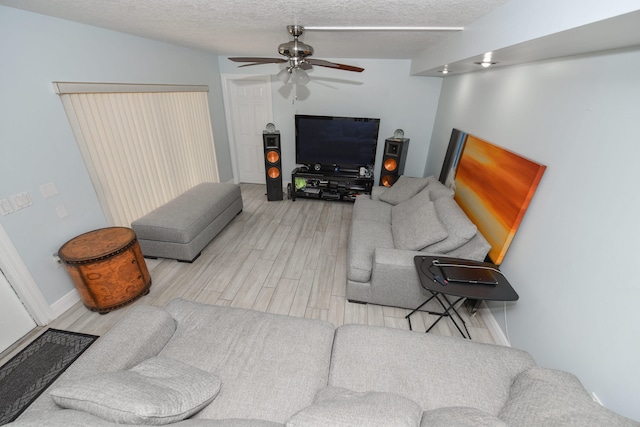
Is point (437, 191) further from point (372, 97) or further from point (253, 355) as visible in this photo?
point (253, 355)

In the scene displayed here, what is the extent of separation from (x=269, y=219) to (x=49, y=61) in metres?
2.60

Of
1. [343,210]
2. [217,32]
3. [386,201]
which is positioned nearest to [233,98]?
[217,32]

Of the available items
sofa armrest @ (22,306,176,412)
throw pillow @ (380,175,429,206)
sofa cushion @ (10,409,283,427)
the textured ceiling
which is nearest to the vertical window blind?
the textured ceiling

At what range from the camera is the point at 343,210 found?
4180 mm

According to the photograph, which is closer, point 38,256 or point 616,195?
point 616,195

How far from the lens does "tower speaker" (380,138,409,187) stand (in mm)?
3869

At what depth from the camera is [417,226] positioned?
2398mm

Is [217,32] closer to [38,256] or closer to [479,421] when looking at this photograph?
[38,256]

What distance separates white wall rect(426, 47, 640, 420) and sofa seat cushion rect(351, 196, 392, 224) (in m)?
1.29

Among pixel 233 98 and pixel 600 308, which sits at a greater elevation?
pixel 233 98

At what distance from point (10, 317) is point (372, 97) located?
4.71m

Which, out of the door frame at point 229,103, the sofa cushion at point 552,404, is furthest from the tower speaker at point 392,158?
the sofa cushion at point 552,404

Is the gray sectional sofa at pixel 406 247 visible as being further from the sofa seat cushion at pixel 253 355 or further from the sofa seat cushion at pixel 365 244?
the sofa seat cushion at pixel 253 355

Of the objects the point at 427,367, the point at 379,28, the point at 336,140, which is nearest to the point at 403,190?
the point at 336,140
